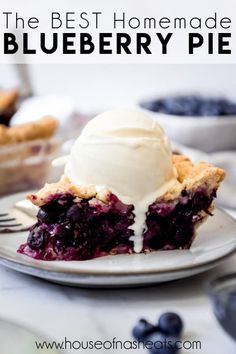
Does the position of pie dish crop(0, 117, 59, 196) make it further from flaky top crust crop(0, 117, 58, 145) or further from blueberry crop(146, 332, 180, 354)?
blueberry crop(146, 332, 180, 354)

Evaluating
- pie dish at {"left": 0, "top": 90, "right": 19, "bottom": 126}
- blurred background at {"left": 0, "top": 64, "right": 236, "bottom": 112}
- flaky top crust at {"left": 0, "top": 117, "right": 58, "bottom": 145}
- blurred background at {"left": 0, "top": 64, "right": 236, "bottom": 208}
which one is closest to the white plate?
blurred background at {"left": 0, "top": 64, "right": 236, "bottom": 208}

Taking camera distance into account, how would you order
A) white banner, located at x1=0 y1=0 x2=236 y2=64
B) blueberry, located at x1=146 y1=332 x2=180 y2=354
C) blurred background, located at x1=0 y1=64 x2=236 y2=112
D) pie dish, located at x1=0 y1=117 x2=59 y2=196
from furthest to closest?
blurred background, located at x1=0 y1=64 x2=236 y2=112 < white banner, located at x1=0 y1=0 x2=236 y2=64 < pie dish, located at x1=0 y1=117 x2=59 y2=196 < blueberry, located at x1=146 y1=332 x2=180 y2=354

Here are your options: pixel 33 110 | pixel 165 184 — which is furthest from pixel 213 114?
pixel 165 184

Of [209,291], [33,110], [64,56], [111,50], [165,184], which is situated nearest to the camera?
[209,291]

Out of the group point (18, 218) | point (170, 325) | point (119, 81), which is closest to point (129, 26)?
point (119, 81)

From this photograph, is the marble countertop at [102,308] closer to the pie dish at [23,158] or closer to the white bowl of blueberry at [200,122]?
the pie dish at [23,158]

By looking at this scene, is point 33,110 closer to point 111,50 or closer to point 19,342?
point 111,50
